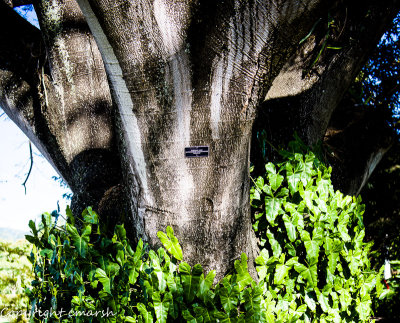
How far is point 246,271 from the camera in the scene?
5.91 ft

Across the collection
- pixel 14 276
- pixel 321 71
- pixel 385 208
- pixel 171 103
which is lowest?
pixel 14 276

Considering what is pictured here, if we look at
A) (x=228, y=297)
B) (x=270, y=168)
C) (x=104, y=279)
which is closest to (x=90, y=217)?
(x=104, y=279)

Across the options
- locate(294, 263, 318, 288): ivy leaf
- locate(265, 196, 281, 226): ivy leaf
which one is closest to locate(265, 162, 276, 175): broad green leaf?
locate(265, 196, 281, 226): ivy leaf

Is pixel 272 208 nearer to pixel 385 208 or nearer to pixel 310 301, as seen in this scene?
pixel 310 301

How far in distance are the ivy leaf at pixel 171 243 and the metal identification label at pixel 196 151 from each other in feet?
1.26

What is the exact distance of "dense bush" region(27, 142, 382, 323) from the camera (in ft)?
5.56

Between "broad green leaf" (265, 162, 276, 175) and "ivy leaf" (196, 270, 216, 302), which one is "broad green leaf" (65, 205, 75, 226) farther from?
"broad green leaf" (265, 162, 276, 175)

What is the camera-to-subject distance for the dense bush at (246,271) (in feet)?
5.56

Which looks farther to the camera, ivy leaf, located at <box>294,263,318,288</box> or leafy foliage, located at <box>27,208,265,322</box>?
ivy leaf, located at <box>294,263,318,288</box>

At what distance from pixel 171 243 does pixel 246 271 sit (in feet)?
1.45

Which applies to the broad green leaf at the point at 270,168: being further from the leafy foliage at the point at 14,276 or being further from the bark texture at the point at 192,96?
the leafy foliage at the point at 14,276

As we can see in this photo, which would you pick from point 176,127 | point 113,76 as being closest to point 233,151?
point 176,127

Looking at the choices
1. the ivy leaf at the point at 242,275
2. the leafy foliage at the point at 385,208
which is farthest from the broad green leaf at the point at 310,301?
the leafy foliage at the point at 385,208

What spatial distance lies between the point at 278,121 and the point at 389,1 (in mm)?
1291
